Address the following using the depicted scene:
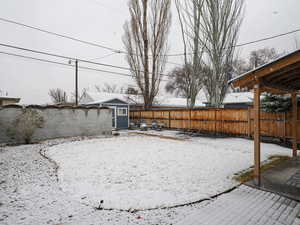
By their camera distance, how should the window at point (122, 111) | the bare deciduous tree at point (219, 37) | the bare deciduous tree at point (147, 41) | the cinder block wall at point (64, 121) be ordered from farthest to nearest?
1. the window at point (122, 111)
2. the bare deciduous tree at point (147, 41)
3. the bare deciduous tree at point (219, 37)
4. the cinder block wall at point (64, 121)

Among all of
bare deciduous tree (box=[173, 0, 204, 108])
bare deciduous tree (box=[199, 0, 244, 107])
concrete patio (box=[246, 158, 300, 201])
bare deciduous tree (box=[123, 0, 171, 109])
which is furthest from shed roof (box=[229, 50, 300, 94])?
bare deciduous tree (box=[123, 0, 171, 109])

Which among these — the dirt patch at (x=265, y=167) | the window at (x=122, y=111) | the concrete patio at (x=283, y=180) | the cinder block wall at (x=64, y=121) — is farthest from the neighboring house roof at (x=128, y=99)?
the concrete patio at (x=283, y=180)

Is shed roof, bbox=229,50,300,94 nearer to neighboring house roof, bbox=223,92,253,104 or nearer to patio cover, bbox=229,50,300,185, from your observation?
patio cover, bbox=229,50,300,185

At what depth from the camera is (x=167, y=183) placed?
3.15m

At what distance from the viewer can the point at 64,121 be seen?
9.34m

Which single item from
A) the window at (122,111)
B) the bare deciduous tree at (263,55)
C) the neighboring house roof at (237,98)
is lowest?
the window at (122,111)

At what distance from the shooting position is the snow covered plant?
25.2 feet

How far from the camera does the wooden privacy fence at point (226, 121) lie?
6.91 m

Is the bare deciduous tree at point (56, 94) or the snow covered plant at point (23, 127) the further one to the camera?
the bare deciduous tree at point (56, 94)

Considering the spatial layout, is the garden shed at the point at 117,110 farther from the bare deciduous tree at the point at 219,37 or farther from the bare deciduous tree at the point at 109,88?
the bare deciduous tree at the point at 109,88

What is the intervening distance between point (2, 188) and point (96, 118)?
25.1 ft

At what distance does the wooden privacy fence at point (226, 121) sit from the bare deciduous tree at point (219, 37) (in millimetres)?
1410

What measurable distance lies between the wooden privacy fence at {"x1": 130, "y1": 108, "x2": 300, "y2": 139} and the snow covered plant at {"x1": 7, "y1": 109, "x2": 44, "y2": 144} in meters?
8.91

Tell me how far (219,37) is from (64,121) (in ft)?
35.3
